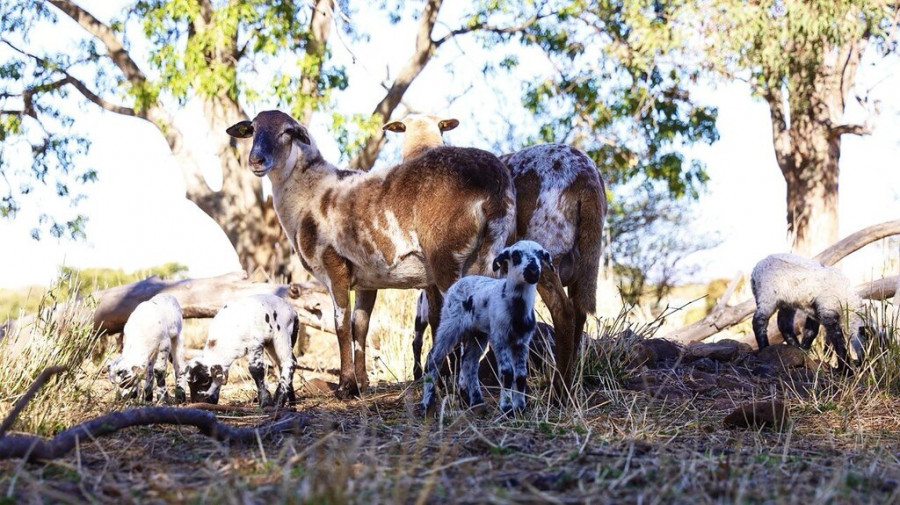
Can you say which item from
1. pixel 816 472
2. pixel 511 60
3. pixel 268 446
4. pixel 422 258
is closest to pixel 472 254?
pixel 422 258

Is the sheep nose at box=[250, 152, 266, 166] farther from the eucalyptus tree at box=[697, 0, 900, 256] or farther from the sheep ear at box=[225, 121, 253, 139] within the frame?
the eucalyptus tree at box=[697, 0, 900, 256]

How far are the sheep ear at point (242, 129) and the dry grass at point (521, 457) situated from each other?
2.31m

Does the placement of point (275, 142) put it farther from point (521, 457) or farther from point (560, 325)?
point (521, 457)

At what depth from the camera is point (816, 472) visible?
4.17 meters

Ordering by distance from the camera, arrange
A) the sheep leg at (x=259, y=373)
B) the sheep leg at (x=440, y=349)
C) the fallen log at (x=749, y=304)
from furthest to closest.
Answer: the fallen log at (x=749, y=304) → the sheep leg at (x=259, y=373) → the sheep leg at (x=440, y=349)

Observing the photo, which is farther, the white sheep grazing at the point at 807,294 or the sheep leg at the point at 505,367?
the white sheep grazing at the point at 807,294

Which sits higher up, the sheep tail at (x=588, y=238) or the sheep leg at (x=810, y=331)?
the sheep tail at (x=588, y=238)

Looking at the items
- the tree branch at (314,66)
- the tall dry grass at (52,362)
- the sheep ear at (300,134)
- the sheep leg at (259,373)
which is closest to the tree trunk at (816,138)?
the tree branch at (314,66)

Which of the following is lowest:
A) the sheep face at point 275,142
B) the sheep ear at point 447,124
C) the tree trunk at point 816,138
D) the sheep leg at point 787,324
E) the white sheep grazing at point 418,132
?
the sheep leg at point 787,324

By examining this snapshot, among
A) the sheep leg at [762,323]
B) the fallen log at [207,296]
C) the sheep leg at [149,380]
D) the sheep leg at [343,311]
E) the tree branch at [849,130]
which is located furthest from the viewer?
the tree branch at [849,130]

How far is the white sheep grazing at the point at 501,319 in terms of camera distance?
18.5 ft

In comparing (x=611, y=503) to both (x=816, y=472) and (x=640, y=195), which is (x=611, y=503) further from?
(x=640, y=195)

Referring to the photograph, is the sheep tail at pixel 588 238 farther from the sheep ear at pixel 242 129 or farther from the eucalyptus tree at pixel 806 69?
the eucalyptus tree at pixel 806 69

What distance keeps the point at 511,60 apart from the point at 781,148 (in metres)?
6.37
